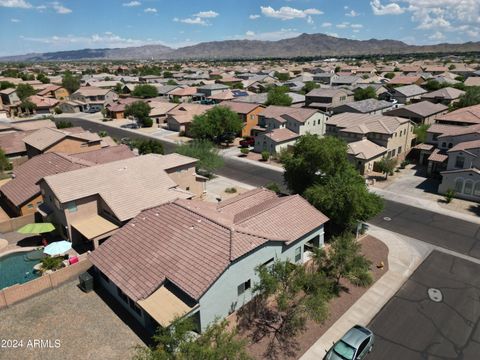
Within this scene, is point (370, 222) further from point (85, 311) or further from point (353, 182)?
point (85, 311)

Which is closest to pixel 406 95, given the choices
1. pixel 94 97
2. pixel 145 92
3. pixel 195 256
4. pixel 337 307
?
pixel 145 92

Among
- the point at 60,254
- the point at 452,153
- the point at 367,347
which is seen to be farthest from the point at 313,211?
the point at 452,153

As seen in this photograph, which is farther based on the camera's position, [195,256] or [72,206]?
[72,206]

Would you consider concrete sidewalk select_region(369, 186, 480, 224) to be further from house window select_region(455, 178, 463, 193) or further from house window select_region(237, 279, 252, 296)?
house window select_region(237, 279, 252, 296)

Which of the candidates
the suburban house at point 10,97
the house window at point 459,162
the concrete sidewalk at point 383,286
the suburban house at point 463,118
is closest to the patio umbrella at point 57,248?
the concrete sidewalk at point 383,286

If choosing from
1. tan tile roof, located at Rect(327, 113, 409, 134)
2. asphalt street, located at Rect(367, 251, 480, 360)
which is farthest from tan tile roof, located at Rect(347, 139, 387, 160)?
asphalt street, located at Rect(367, 251, 480, 360)

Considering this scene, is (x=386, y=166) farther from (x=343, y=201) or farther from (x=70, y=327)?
(x=70, y=327)

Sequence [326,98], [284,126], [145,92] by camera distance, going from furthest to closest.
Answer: [145,92] → [326,98] → [284,126]
